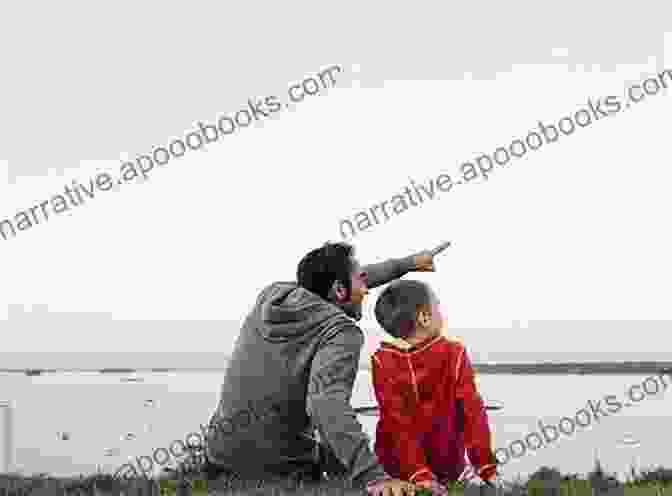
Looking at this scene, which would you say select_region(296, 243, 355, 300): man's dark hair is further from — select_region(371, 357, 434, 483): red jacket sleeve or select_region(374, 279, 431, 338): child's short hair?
select_region(371, 357, 434, 483): red jacket sleeve

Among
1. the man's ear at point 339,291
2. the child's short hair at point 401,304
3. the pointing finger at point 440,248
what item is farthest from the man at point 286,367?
the pointing finger at point 440,248

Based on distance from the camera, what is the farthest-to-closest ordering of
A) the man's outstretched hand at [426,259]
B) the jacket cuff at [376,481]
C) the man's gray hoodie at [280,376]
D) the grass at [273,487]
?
the man's outstretched hand at [426,259] → the man's gray hoodie at [280,376] → the grass at [273,487] → the jacket cuff at [376,481]

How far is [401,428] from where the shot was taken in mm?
4465

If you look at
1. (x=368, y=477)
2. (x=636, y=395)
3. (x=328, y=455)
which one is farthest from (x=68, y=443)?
(x=368, y=477)

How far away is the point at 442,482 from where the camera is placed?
14.3 feet

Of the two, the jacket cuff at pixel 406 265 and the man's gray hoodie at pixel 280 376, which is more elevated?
the jacket cuff at pixel 406 265

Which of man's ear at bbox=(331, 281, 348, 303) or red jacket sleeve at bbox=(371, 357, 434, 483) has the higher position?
man's ear at bbox=(331, 281, 348, 303)

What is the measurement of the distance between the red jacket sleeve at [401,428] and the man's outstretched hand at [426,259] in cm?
60

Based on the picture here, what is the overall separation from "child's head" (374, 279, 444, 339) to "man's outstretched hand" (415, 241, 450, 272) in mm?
404

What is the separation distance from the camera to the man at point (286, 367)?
4.27 m

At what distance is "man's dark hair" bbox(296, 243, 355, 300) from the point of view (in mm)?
4430

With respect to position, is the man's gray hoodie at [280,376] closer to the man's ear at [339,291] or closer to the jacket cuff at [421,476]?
the man's ear at [339,291]

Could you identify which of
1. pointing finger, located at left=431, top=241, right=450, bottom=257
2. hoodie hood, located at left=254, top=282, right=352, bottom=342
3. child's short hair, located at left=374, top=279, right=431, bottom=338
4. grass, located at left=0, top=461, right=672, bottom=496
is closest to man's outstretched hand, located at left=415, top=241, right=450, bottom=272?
pointing finger, located at left=431, top=241, right=450, bottom=257

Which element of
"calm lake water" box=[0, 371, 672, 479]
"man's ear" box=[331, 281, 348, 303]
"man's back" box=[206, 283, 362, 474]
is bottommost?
"calm lake water" box=[0, 371, 672, 479]
